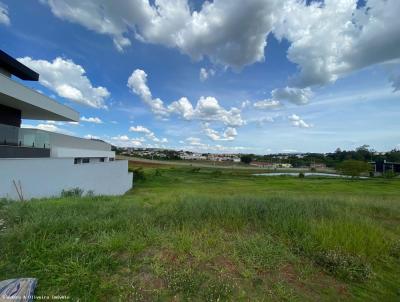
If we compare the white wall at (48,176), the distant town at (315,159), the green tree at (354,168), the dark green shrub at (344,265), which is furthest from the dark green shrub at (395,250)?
the distant town at (315,159)

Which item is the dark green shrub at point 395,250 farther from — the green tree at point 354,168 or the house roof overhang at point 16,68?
the green tree at point 354,168

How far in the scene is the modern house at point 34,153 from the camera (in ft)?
35.3

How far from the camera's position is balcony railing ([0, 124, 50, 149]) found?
11.2 m

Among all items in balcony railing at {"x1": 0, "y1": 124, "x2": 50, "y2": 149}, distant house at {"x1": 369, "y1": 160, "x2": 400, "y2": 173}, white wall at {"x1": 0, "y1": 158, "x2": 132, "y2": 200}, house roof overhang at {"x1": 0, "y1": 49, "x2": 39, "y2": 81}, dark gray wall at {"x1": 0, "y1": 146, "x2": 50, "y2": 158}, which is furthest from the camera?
distant house at {"x1": 369, "y1": 160, "x2": 400, "y2": 173}

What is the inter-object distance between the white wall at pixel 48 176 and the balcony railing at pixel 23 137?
4.27ft

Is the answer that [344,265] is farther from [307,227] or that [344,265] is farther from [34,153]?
[34,153]

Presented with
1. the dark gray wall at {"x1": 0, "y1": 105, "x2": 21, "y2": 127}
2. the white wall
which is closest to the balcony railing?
the white wall

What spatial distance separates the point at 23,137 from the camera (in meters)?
12.5

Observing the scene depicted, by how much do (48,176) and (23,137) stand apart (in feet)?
7.57

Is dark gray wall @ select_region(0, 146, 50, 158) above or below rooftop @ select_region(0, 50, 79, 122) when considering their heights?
below

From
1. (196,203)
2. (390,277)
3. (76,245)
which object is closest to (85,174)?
(196,203)

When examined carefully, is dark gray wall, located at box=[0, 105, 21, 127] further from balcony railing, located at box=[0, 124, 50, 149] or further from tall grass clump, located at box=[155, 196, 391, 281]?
tall grass clump, located at box=[155, 196, 391, 281]

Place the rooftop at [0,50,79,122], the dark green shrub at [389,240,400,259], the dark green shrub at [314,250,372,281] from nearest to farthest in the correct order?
the dark green shrub at [314,250,372,281]
the dark green shrub at [389,240,400,259]
the rooftop at [0,50,79,122]

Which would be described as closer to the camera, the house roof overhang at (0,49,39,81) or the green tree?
the house roof overhang at (0,49,39,81)
